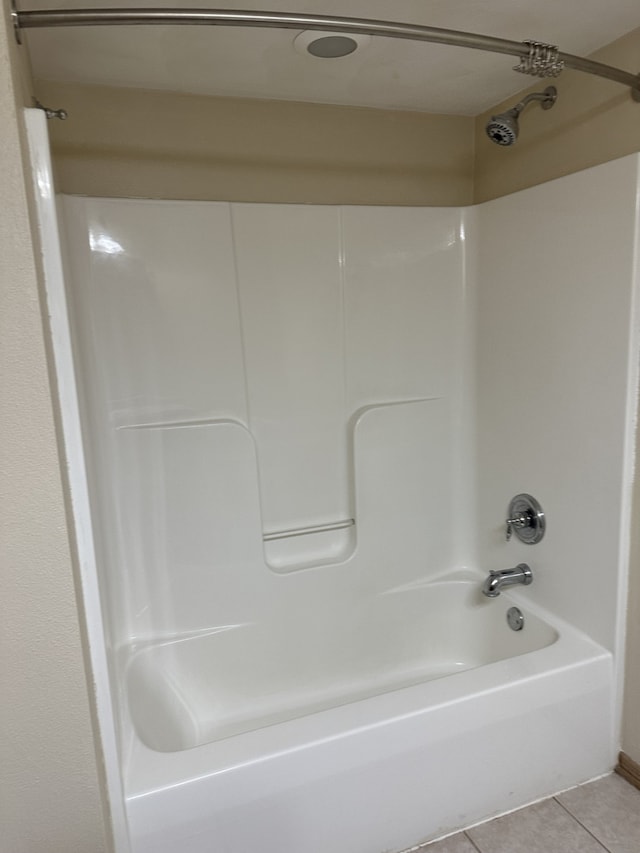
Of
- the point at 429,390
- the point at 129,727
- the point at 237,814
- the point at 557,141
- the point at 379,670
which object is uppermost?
the point at 557,141

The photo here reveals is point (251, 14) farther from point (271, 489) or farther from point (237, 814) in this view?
point (237, 814)

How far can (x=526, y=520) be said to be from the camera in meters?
2.01

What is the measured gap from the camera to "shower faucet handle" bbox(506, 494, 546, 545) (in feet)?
6.45

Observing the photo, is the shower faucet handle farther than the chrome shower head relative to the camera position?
Yes

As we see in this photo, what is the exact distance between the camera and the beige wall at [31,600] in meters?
0.90

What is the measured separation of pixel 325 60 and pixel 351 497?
1.41m

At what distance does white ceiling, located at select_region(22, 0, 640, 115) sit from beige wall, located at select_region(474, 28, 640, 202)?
0.08 metres

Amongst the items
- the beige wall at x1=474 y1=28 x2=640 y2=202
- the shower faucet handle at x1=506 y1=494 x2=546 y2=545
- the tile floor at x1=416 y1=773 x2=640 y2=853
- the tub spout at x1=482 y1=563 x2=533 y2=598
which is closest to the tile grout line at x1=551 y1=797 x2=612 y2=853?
the tile floor at x1=416 y1=773 x2=640 y2=853

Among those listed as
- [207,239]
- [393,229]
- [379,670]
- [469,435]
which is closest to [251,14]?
[207,239]

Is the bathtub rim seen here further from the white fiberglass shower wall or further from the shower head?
the shower head

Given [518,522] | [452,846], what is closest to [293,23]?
[518,522]

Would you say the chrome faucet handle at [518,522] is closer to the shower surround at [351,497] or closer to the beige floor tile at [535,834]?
the shower surround at [351,497]

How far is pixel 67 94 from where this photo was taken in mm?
1766

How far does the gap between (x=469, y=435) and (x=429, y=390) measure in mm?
244
